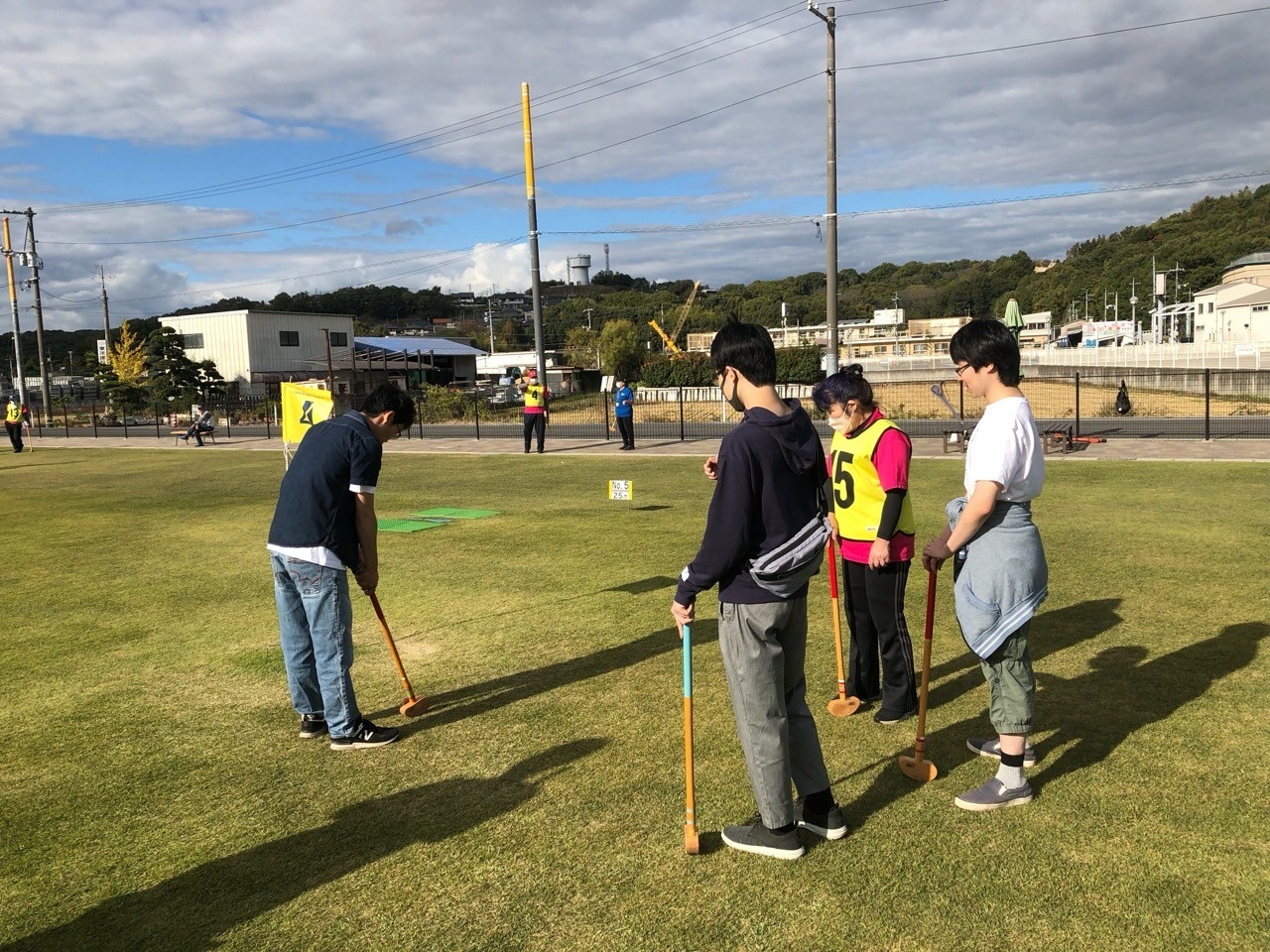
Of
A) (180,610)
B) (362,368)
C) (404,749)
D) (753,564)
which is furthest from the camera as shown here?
(362,368)

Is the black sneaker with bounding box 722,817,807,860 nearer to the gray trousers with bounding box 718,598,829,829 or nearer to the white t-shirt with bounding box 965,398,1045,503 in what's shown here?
the gray trousers with bounding box 718,598,829,829

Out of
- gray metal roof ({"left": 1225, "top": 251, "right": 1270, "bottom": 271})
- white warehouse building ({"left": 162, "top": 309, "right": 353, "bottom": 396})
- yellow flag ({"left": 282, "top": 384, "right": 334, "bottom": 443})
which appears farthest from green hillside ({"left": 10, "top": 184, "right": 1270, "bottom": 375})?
yellow flag ({"left": 282, "top": 384, "right": 334, "bottom": 443})

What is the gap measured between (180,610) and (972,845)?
275 inches

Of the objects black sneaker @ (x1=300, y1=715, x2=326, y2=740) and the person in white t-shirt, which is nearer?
the person in white t-shirt

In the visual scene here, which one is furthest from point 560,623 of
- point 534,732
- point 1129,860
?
point 1129,860

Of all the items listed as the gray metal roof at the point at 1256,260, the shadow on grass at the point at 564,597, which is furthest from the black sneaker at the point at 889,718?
the gray metal roof at the point at 1256,260

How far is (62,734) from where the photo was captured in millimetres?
5160

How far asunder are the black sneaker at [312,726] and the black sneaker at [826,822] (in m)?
2.83

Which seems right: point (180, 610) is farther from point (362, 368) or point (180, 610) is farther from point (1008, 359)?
point (362, 368)

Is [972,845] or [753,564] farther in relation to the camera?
[972,845]

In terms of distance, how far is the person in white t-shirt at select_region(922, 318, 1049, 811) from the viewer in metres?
3.63

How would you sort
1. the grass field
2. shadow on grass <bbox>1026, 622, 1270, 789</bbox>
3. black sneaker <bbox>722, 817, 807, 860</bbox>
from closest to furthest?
the grass field → black sneaker <bbox>722, 817, 807, 860</bbox> → shadow on grass <bbox>1026, 622, 1270, 789</bbox>

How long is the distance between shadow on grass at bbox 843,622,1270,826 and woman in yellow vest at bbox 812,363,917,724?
1.29 ft

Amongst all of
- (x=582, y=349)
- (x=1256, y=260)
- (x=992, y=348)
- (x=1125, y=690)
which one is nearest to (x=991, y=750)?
(x=1125, y=690)
